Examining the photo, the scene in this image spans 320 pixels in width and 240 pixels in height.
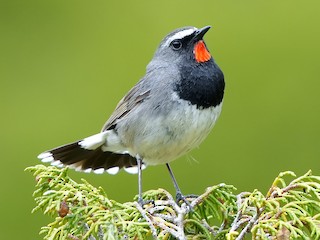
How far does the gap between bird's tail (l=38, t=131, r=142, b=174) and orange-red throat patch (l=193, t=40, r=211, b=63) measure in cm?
62

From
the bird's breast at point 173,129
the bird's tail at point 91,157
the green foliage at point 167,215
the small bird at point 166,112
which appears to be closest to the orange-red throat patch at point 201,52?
the small bird at point 166,112

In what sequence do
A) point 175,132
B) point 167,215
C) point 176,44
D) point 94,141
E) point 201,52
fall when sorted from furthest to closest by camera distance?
1. point 94,141
2. point 176,44
3. point 201,52
4. point 175,132
5. point 167,215

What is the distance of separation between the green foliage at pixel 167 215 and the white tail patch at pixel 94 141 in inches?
46.5

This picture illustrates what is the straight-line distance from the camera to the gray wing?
13.1 ft

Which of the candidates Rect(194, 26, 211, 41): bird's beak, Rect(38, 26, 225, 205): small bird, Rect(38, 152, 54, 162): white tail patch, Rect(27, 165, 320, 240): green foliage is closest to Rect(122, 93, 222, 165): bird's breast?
Rect(38, 26, 225, 205): small bird

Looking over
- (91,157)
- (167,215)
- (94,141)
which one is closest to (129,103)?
(94,141)

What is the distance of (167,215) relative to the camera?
9.68 feet

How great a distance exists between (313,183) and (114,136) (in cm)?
153

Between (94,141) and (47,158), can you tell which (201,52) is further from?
(47,158)

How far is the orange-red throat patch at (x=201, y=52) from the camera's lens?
3.89m

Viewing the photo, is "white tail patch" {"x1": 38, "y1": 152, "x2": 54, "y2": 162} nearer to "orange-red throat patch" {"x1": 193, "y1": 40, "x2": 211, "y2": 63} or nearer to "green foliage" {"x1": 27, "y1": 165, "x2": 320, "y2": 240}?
"orange-red throat patch" {"x1": 193, "y1": 40, "x2": 211, "y2": 63}

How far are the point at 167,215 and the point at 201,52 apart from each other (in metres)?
1.17

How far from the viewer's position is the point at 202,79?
379 cm

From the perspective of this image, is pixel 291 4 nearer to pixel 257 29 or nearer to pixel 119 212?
pixel 257 29
